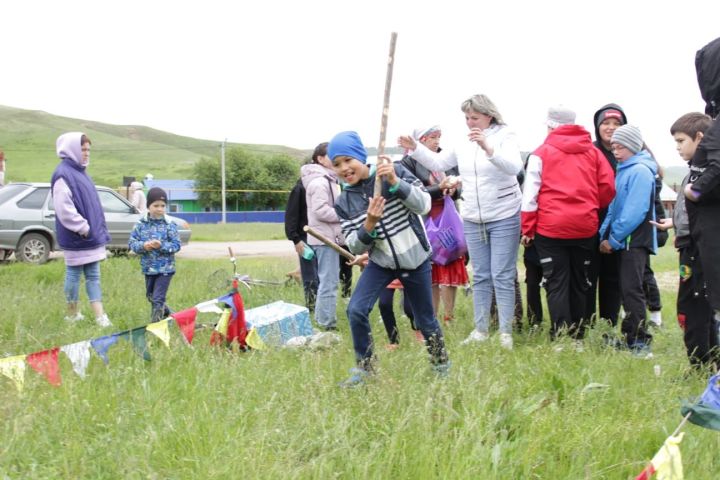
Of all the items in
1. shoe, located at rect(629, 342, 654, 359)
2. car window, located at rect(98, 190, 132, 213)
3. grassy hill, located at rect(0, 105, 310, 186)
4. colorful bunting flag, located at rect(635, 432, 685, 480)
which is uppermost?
grassy hill, located at rect(0, 105, 310, 186)

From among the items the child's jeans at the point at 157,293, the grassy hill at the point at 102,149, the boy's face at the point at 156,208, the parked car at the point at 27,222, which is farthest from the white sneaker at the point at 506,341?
the grassy hill at the point at 102,149

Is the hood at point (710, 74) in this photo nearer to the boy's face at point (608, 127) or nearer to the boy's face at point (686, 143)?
the boy's face at point (686, 143)

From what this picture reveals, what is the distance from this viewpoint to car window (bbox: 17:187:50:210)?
12.9 metres

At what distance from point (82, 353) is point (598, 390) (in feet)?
10.8

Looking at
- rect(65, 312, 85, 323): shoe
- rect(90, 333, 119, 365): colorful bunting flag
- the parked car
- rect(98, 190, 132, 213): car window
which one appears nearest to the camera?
rect(90, 333, 119, 365): colorful bunting flag

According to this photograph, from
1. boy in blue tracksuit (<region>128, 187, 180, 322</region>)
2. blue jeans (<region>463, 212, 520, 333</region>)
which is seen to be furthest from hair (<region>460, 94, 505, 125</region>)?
boy in blue tracksuit (<region>128, 187, 180, 322</region>)

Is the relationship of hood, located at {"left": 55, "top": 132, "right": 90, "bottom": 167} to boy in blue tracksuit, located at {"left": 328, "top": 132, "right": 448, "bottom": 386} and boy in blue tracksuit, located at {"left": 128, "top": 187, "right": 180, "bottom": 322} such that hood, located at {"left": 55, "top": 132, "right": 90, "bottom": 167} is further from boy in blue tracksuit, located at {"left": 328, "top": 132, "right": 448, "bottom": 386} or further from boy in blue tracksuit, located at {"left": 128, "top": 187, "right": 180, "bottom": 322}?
boy in blue tracksuit, located at {"left": 328, "top": 132, "right": 448, "bottom": 386}

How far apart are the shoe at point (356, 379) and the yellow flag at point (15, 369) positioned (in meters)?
1.89

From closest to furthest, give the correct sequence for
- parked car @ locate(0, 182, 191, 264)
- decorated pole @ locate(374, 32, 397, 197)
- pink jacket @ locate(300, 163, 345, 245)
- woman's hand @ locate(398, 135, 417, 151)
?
decorated pole @ locate(374, 32, 397, 197), woman's hand @ locate(398, 135, 417, 151), pink jacket @ locate(300, 163, 345, 245), parked car @ locate(0, 182, 191, 264)

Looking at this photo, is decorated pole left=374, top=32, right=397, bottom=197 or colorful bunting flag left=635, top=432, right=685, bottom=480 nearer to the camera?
colorful bunting flag left=635, top=432, right=685, bottom=480

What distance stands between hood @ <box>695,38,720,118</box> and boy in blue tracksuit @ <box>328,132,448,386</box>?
169 centimetres

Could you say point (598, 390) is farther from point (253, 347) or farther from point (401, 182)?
point (253, 347)

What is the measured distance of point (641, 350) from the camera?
5.02m

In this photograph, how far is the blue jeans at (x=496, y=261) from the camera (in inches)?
216
